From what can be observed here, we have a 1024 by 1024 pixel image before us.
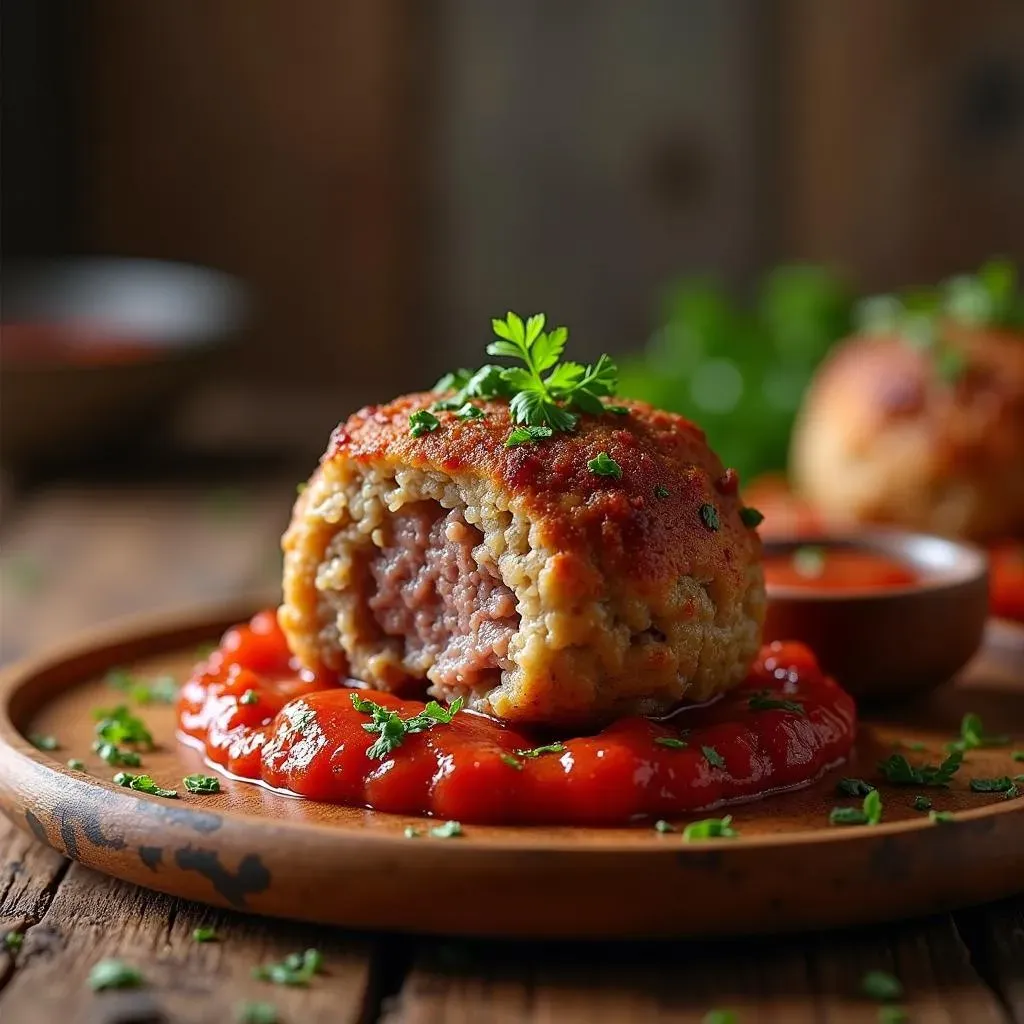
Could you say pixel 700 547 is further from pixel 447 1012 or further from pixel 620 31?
pixel 620 31

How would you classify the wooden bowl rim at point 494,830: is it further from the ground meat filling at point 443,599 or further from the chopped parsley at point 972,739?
the chopped parsley at point 972,739

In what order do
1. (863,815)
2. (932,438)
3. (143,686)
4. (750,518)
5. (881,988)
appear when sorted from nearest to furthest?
(881,988) → (863,815) → (750,518) → (143,686) → (932,438)

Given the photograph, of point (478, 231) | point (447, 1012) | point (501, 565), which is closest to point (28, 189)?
point (478, 231)

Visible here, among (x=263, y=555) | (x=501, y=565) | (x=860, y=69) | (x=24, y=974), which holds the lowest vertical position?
(x=263, y=555)

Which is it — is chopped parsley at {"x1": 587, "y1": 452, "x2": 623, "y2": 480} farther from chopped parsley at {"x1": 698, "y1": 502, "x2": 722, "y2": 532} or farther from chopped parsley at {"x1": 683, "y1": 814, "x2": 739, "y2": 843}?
chopped parsley at {"x1": 683, "y1": 814, "x2": 739, "y2": 843}

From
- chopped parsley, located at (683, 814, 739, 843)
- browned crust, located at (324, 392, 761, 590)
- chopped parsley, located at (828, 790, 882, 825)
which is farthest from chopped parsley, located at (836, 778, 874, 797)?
browned crust, located at (324, 392, 761, 590)

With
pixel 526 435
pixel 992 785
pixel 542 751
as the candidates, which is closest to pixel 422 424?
pixel 526 435

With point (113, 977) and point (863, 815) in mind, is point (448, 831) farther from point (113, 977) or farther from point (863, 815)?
point (863, 815)
